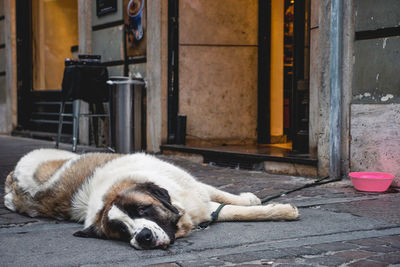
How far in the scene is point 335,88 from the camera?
5.62 metres

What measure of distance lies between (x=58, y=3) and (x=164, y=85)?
19.1 ft

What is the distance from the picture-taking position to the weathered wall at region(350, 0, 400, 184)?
5136mm

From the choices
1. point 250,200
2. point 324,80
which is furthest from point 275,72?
point 250,200

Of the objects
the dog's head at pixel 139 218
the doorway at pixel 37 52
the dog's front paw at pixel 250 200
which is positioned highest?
the doorway at pixel 37 52

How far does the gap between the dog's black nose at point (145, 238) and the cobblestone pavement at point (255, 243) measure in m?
0.07

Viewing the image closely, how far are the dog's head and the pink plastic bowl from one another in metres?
2.49

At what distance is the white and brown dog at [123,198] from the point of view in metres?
2.91

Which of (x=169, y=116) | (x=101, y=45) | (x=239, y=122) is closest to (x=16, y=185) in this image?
(x=169, y=116)

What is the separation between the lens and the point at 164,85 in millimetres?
8289

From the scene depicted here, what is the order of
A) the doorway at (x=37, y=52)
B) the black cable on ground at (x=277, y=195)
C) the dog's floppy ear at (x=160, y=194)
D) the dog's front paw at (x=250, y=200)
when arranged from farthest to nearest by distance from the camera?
the doorway at (x=37, y=52) < the dog's front paw at (x=250, y=200) < the black cable on ground at (x=277, y=195) < the dog's floppy ear at (x=160, y=194)

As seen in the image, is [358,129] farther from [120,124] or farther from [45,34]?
[45,34]

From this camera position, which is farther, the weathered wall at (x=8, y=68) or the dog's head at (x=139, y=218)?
the weathered wall at (x=8, y=68)

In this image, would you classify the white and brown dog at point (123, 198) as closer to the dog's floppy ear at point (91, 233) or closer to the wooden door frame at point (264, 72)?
the dog's floppy ear at point (91, 233)

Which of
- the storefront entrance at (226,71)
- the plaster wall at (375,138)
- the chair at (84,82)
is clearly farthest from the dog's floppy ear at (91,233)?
the chair at (84,82)
